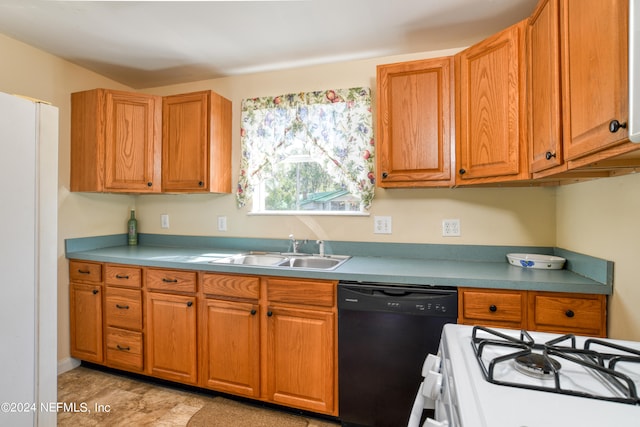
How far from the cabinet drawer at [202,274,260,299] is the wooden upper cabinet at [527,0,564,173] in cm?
161

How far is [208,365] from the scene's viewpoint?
6.78 ft

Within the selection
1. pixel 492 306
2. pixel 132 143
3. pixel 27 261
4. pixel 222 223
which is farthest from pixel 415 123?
pixel 132 143

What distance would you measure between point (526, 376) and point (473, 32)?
208cm

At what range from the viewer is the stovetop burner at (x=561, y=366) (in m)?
0.64

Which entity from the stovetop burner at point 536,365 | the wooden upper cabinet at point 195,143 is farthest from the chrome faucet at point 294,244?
the stovetop burner at point 536,365

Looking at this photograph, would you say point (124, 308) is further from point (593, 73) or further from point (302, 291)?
point (593, 73)

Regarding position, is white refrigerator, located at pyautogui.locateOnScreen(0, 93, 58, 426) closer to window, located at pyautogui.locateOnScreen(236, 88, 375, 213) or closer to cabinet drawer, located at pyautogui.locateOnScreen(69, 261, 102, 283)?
cabinet drawer, located at pyautogui.locateOnScreen(69, 261, 102, 283)

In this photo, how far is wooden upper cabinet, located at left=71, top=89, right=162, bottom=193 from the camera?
8.05ft

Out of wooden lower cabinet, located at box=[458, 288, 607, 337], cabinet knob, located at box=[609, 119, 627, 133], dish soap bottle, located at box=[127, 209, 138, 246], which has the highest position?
cabinet knob, located at box=[609, 119, 627, 133]

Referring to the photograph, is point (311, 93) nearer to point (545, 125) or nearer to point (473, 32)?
point (473, 32)

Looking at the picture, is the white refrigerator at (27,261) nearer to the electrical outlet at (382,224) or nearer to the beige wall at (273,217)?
the beige wall at (273,217)

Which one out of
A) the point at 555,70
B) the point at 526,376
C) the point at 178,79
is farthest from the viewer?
the point at 178,79

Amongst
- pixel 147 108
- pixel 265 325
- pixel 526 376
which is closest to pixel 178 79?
pixel 147 108

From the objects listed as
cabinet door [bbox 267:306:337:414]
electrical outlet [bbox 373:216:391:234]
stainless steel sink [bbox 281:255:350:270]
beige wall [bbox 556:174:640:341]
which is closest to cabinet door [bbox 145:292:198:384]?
cabinet door [bbox 267:306:337:414]
